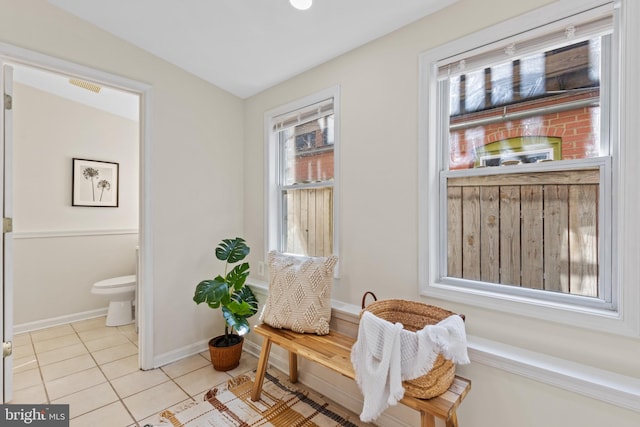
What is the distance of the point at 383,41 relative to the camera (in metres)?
1.83

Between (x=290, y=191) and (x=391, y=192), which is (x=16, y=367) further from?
Result: (x=391, y=192)

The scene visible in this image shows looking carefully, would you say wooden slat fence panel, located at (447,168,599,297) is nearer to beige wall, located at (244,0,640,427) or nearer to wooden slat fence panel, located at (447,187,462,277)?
wooden slat fence panel, located at (447,187,462,277)

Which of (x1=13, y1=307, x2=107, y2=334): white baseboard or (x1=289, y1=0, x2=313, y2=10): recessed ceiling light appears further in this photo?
(x1=13, y1=307, x2=107, y2=334): white baseboard

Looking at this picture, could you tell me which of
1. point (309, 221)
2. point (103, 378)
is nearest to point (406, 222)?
point (309, 221)

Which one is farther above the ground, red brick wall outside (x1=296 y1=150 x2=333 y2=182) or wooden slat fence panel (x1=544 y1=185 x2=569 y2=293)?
red brick wall outside (x1=296 y1=150 x2=333 y2=182)

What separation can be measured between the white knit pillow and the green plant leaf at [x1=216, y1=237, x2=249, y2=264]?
0.59 m

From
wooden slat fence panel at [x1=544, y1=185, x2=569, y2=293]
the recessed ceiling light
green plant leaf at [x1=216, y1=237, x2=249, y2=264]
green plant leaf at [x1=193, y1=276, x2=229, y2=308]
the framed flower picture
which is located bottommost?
green plant leaf at [x1=193, y1=276, x2=229, y2=308]

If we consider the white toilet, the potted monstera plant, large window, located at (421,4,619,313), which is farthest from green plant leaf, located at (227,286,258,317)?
the white toilet

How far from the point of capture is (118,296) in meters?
3.17

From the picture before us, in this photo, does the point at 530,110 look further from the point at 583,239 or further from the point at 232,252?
the point at 232,252

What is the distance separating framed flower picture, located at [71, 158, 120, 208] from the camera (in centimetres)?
330

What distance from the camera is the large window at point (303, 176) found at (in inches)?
88.7

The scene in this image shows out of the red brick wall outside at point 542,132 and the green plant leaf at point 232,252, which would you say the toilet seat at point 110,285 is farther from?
the red brick wall outside at point 542,132

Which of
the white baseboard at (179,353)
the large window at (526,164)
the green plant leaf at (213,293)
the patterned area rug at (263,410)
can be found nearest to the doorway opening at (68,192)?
the white baseboard at (179,353)
